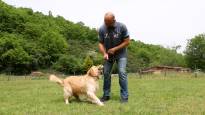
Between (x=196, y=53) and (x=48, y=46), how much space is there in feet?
148

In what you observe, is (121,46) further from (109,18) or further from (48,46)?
(48,46)

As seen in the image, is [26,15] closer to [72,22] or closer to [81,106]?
[72,22]

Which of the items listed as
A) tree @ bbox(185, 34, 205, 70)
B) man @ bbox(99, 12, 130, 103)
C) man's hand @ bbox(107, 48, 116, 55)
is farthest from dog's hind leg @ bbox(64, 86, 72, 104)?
tree @ bbox(185, 34, 205, 70)

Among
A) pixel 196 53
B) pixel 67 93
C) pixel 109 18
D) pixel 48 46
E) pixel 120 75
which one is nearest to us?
pixel 109 18

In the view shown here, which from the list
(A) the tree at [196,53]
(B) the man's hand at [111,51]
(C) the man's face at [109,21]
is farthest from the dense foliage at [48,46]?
(C) the man's face at [109,21]

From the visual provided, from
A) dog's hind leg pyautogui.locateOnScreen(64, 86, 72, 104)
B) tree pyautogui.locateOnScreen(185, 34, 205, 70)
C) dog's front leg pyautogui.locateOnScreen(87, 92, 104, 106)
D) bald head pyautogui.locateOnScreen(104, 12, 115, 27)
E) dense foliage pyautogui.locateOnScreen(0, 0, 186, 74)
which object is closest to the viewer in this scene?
dog's front leg pyautogui.locateOnScreen(87, 92, 104, 106)

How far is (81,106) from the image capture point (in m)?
10.9

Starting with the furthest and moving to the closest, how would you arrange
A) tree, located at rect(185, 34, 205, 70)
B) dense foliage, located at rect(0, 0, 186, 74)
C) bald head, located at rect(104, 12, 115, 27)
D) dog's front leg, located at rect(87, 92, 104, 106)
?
tree, located at rect(185, 34, 205, 70) < dense foliage, located at rect(0, 0, 186, 74) < bald head, located at rect(104, 12, 115, 27) < dog's front leg, located at rect(87, 92, 104, 106)

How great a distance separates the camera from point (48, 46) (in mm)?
119500

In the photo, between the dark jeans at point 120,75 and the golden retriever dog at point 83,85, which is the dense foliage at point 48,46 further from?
the golden retriever dog at point 83,85

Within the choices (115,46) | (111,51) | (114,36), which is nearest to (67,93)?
(111,51)

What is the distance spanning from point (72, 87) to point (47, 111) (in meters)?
1.98

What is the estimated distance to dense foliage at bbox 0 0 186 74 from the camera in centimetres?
10625

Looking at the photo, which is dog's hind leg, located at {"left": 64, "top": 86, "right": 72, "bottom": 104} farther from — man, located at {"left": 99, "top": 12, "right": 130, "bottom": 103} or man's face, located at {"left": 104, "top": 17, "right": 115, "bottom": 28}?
man's face, located at {"left": 104, "top": 17, "right": 115, "bottom": 28}
